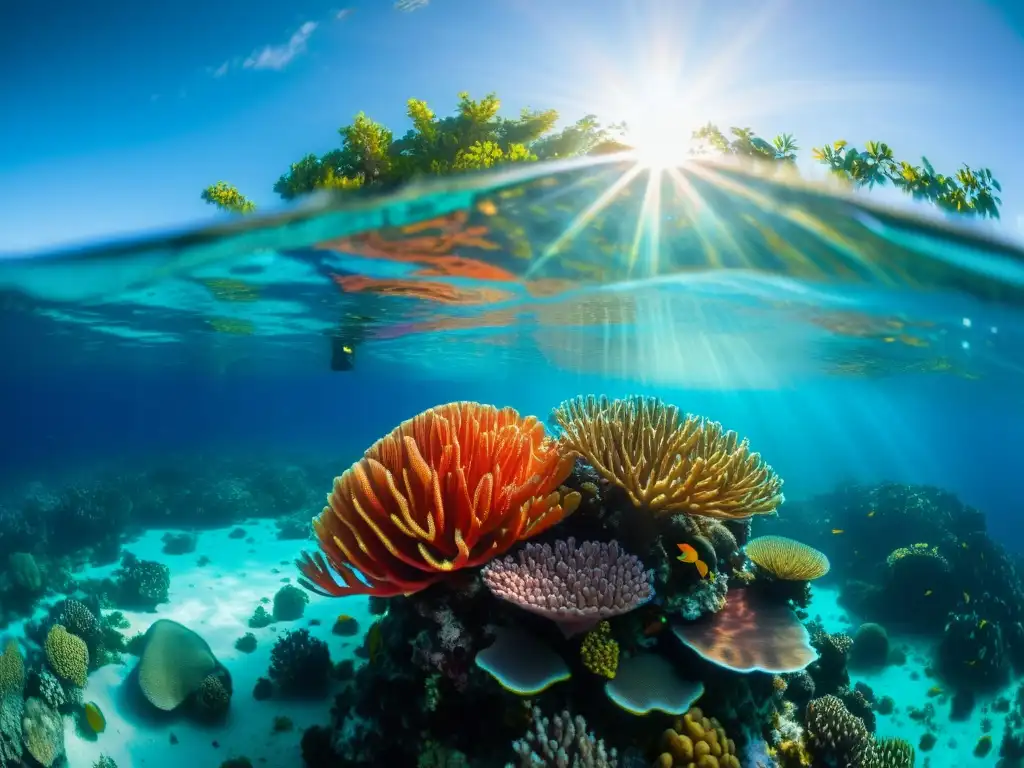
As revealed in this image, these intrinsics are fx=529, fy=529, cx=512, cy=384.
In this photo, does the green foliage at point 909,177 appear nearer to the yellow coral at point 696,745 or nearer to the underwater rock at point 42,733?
the yellow coral at point 696,745

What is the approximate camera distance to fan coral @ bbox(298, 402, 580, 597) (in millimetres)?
3969

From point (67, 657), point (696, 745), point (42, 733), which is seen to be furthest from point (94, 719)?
point (696, 745)

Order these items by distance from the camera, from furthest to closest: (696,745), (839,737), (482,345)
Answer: (482,345), (839,737), (696,745)

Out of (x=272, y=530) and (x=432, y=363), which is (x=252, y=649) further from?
(x=432, y=363)

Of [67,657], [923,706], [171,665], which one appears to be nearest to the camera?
[67,657]

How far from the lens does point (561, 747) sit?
3742mm

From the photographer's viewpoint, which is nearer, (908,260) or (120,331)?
(908,260)

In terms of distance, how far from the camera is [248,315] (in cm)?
2238

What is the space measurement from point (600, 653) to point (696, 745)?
35.7 inches

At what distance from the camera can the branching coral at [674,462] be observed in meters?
4.37

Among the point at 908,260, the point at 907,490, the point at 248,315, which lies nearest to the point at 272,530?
the point at 248,315

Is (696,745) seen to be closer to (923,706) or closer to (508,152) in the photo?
(508,152)

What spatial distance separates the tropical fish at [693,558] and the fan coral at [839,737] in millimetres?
2144

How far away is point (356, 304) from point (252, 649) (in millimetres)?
12599
